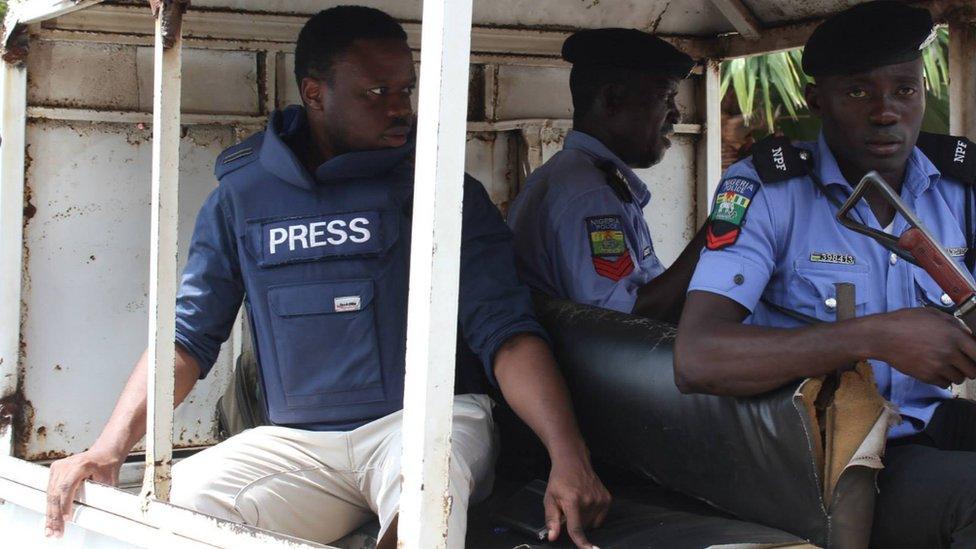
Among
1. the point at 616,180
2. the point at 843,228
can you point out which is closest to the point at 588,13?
the point at 616,180

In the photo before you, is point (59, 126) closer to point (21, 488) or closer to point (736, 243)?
point (21, 488)

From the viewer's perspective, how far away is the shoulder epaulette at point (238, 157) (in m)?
2.68

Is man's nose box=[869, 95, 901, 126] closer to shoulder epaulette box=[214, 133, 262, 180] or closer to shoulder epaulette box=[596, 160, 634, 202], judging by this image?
shoulder epaulette box=[596, 160, 634, 202]

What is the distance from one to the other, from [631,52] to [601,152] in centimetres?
32

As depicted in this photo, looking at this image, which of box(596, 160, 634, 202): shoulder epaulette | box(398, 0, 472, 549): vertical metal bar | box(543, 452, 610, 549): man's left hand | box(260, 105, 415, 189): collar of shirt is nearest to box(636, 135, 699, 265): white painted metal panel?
box(596, 160, 634, 202): shoulder epaulette

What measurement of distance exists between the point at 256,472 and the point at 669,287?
102 cm

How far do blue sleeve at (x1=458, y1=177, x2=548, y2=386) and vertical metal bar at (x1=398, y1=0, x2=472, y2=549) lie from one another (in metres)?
0.80

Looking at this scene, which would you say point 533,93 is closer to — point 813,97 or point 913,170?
point 813,97

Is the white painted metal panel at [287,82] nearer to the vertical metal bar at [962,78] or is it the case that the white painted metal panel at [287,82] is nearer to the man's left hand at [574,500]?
the man's left hand at [574,500]

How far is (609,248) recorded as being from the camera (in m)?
2.84

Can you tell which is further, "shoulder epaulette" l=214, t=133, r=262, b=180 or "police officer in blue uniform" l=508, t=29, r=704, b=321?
"police officer in blue uniform" l=508, t=29, r=704, b=321

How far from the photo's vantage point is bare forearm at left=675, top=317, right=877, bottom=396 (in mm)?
1776

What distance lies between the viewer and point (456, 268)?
155 cm

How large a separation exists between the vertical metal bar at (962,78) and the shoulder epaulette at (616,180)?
0.83 meters
